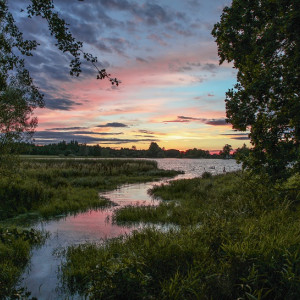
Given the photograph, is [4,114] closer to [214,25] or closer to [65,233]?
[65,233]

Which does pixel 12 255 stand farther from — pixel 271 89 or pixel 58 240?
pixel 271 89

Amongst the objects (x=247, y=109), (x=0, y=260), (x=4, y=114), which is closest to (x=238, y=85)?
(x=247, y=109)

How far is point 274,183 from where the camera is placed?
8.59 meters

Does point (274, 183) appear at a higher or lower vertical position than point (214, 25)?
lower

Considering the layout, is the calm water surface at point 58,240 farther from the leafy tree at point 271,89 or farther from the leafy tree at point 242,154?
the leafy tree at point 271,89

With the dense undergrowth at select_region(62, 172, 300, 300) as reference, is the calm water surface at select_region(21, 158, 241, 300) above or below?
below

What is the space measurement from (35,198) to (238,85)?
48.3 ft

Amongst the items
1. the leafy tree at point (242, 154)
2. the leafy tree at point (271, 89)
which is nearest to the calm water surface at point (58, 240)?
the leafy tree at point (242, 154)

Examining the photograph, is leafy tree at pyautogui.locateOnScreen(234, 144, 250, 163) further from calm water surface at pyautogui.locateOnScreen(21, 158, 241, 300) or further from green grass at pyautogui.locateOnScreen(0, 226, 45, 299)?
green grass at pyautogui.locateOnScreen(0, 226, 45, 299)

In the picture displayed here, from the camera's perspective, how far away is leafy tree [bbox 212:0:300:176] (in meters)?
7.85

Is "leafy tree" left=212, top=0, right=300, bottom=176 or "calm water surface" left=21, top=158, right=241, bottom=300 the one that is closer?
"calm water surface" left=21, top=158, right=241, bottom=300

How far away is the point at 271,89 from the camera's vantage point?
28.6 ft

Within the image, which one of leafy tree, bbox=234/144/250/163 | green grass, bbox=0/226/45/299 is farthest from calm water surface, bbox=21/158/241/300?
leafy tree, bbox=234/144/250/163

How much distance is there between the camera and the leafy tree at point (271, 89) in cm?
785
